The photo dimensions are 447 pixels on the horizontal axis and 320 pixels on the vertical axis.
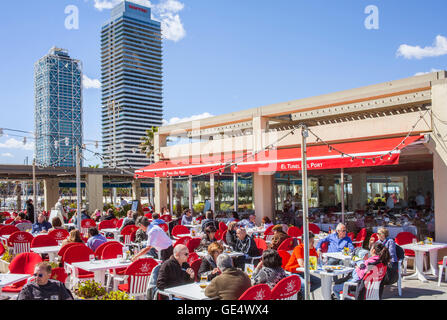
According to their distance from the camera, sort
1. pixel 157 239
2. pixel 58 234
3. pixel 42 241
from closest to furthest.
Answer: pixel 157 239 < pixel 42 241 < pixel 58 234

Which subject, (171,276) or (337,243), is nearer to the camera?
(171,276)

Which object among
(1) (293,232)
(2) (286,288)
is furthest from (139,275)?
(1) (293,232)

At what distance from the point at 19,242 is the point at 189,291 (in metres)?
6.70

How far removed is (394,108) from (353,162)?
3.45m

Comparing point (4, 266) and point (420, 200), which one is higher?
point (420, 200)

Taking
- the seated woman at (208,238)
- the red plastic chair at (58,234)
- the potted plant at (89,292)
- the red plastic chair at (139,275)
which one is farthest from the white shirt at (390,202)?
the potted plant at (89,292)

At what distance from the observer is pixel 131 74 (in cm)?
9131

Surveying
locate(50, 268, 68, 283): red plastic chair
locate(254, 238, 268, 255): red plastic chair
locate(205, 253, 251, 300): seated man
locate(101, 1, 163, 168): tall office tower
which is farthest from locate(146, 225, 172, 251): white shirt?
locate(101, 1, 163, 168): tall office tower

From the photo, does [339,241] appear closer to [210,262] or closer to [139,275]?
[210,262]

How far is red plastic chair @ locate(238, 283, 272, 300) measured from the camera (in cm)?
424

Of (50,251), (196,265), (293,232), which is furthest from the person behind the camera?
(293,232)

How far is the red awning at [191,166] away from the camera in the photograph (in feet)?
47.9

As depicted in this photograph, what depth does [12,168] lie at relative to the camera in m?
22.2
